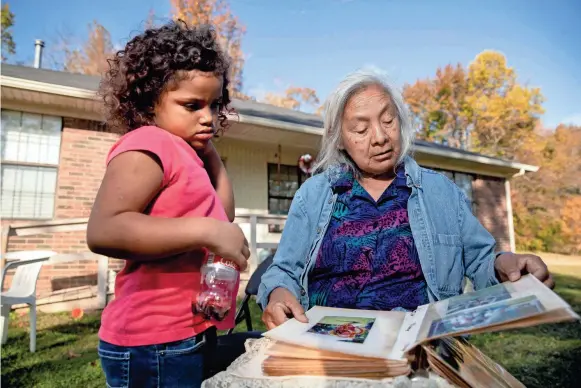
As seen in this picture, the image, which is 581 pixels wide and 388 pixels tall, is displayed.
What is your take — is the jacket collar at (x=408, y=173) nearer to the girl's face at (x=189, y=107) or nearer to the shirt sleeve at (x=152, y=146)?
the girl's face at (x=189, y=107)

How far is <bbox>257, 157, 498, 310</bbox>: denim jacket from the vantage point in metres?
1.52

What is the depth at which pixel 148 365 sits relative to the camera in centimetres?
103

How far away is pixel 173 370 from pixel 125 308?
214mm

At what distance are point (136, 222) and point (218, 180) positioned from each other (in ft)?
1.64

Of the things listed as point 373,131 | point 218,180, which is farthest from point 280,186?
point 218,180

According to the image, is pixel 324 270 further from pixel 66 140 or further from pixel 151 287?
pixel 66 140

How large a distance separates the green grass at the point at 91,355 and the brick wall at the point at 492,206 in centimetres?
939

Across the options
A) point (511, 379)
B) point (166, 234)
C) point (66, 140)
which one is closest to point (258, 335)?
point (166, 234)

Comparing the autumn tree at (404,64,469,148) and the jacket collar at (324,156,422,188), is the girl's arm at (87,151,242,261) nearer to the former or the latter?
the jacket collar at (324,156,422,188)

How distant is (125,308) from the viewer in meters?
1.06

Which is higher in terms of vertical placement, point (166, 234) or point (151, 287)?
point (166, 234)

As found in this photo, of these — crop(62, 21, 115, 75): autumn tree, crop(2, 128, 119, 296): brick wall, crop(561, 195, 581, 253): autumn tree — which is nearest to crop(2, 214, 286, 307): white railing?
crop(2, 128, 119, 296): brick wall

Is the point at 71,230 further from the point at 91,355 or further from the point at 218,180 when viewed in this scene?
the point at 218,180

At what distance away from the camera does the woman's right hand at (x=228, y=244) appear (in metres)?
1.01
